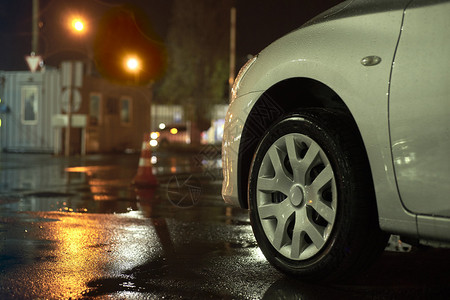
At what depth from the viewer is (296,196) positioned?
11.3ft

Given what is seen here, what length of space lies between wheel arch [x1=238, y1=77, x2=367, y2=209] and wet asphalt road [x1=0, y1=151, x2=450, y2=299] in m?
0.68

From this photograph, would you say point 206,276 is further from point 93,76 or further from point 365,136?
point 93,76

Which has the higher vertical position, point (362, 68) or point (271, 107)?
point (362, 68)

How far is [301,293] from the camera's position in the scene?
325 cm

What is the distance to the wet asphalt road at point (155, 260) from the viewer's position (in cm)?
328

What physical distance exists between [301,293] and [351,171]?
2.44ft

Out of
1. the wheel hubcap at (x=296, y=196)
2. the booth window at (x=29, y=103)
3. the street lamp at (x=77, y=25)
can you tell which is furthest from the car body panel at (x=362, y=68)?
the booth window at (x=29, y=103)

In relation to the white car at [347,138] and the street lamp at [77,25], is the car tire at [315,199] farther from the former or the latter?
the street lamp at [77,25]

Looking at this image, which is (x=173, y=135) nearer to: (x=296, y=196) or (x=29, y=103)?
(x=29, y=103)

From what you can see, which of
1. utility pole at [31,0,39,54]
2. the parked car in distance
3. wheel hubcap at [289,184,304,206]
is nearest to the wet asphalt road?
wheel hubcap at [289,184,304,206]

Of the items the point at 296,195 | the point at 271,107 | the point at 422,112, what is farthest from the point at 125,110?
the point at 422,112

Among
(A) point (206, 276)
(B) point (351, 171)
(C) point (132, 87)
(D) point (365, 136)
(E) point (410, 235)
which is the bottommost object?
(A) point (206, 276)

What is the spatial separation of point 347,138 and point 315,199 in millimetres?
396

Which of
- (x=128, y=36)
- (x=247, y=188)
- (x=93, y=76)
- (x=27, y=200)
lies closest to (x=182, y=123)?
(x=93, y=76)
